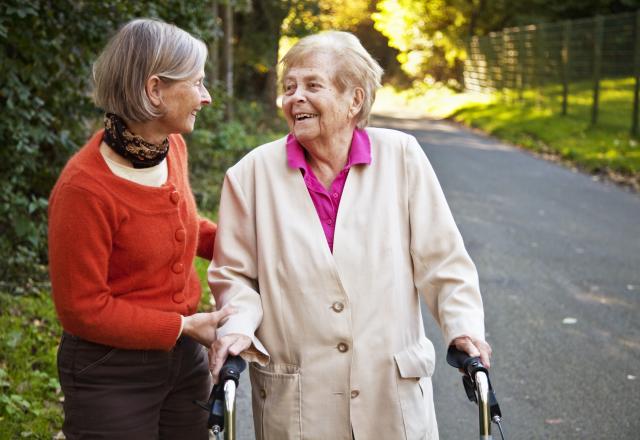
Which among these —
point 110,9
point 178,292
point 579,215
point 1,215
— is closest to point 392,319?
point 178,292

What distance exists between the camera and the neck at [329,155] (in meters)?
2.90

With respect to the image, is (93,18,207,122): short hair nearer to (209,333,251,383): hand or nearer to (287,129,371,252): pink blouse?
(287,129,371,252): pink blouse

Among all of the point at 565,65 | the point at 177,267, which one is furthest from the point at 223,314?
the point at 565,65

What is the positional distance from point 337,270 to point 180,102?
696 millimetres

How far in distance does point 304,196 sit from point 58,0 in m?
3.87

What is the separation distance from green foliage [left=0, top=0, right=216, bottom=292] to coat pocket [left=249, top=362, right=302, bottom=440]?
304cm

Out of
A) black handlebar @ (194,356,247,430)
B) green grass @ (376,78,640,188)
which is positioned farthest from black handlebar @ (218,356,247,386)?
green grass @ (376,78,640,188)

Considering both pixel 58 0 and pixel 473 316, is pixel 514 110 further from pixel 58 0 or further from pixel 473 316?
pixel 473 316

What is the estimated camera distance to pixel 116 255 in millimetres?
2600

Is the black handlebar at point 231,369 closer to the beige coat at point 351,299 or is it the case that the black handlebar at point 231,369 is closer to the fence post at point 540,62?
the beige coat at point 351,299

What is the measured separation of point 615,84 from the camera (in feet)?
54.3

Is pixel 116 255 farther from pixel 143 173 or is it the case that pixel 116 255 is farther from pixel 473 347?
pixel 473 347

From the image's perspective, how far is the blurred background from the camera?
5.49m

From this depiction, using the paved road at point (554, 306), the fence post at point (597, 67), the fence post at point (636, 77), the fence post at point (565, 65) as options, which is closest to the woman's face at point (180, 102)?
the paved road at point (554, 306)
